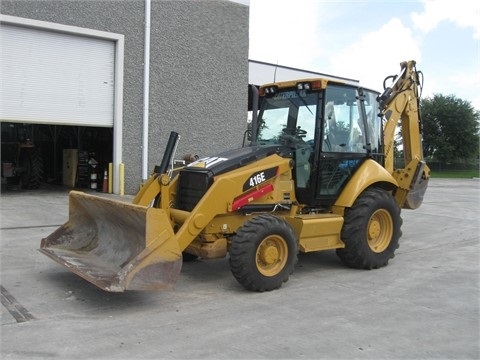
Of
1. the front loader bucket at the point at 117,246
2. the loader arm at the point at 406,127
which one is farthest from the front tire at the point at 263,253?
the loader arm at the point at 406,127

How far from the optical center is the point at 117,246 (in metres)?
5.80

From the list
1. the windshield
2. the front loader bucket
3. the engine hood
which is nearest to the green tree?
the windshield

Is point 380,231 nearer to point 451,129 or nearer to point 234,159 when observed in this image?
point 234,159

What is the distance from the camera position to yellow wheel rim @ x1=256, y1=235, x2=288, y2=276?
5.76 metres

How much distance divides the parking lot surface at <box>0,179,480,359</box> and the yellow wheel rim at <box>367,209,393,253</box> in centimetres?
38

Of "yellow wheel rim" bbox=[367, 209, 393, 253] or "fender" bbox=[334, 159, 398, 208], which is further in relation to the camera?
"yellow wheel rim" bbox=[367, 209, 393, 253]

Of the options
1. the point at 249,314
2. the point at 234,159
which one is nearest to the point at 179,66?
the point at 234,159

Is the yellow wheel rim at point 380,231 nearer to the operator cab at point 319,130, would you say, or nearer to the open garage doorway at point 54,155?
the operator cab at point 319,130

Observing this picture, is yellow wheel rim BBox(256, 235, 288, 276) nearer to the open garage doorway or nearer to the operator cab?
the operator cab

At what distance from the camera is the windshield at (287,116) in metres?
6.89

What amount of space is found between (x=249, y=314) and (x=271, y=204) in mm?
1797

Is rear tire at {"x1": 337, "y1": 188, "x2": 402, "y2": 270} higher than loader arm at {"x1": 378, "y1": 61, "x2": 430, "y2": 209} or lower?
lower

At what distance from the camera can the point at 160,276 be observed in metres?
5.01

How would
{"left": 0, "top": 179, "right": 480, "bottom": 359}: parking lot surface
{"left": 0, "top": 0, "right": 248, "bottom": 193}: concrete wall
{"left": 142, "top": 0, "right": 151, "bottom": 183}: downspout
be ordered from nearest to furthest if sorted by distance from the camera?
{"left": 0, "top": 179, "right": 480, "bottom": 359}: parking lot surface, {"left": 0, "top": 0, "right": 248, "bottom": 193}: concrete wall, {"left": 142, "top": 0, "right": 151, "bottom": 183}: downspout
